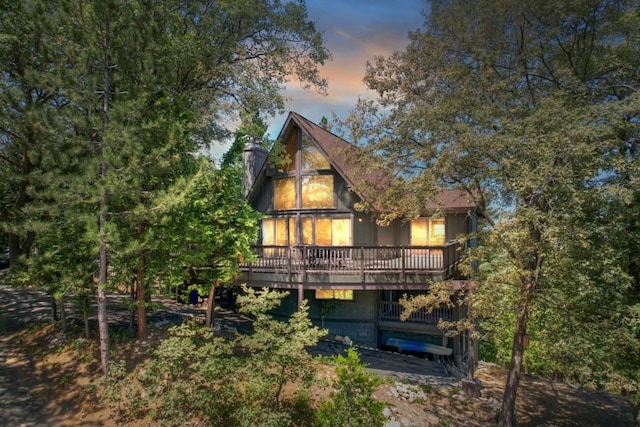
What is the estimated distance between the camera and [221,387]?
822 centimetres

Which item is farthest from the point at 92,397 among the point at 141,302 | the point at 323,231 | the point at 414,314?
the point at 414,314

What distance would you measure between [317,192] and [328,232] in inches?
80.1

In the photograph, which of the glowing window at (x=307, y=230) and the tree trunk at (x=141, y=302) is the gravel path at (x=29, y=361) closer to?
the tree trunk at (x=141, y=302)

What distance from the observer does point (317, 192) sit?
16.3 m

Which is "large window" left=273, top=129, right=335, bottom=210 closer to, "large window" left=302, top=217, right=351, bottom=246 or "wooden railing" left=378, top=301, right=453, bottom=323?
"large window" left=302, top=217, right=351, bottom=246

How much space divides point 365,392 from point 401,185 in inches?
261

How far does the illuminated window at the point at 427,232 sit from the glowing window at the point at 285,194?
265 inches

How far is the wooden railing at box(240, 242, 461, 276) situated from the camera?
12938mm

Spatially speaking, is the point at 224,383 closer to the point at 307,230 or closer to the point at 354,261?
the point at 354,261

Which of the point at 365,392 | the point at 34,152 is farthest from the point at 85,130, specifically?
the point at 365,392

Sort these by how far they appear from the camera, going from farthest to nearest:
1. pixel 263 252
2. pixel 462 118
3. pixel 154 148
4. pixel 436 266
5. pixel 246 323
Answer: pixel 246 323, pixel 263 252, pixel 436 266, pixel 462 118, pixel 154 148

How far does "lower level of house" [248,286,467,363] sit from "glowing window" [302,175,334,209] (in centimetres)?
421

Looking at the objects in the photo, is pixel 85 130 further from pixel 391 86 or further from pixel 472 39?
pixel 472 39

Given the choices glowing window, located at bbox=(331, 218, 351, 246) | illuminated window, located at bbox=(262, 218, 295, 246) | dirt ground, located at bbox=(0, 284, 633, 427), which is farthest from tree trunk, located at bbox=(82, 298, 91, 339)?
glowing window, located at bbox=(331, 218, 351, 246)
